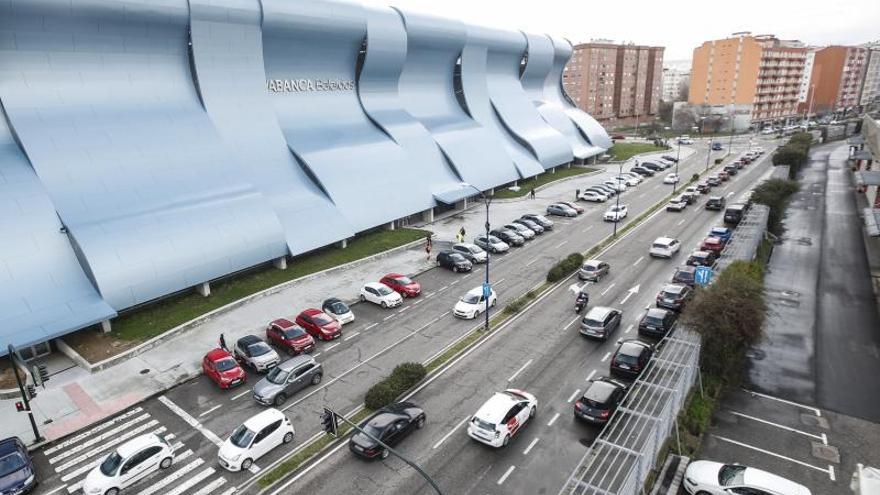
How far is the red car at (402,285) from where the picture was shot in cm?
3488

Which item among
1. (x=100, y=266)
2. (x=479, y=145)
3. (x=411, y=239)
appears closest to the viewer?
(x=100, y=266)

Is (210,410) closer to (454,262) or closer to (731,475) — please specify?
(731,475)

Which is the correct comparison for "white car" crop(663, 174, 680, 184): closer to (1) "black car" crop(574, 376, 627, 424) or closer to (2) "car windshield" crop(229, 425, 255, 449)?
(1) "black car" crop(574, 376, 627, 424)

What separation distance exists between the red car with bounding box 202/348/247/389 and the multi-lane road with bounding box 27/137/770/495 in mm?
450

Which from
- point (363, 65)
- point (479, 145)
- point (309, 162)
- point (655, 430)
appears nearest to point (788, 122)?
point (479, 145)

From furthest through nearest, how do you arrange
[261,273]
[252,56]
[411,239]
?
[411,239]
[252,56]
[261,273]

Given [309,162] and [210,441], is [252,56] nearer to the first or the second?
[309,162]

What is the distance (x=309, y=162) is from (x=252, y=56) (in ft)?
33.2

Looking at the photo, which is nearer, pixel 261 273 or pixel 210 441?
pixel 210 441

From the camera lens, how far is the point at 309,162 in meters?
44.8

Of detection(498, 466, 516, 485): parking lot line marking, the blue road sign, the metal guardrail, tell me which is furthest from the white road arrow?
detection(498, 466, 516, 485): parking lot line marking

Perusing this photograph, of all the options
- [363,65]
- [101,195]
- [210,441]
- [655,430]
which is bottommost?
[210,441]

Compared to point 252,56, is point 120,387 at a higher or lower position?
lower

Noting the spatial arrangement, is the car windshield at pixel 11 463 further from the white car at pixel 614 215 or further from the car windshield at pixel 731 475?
the white car at pixel 614 215
